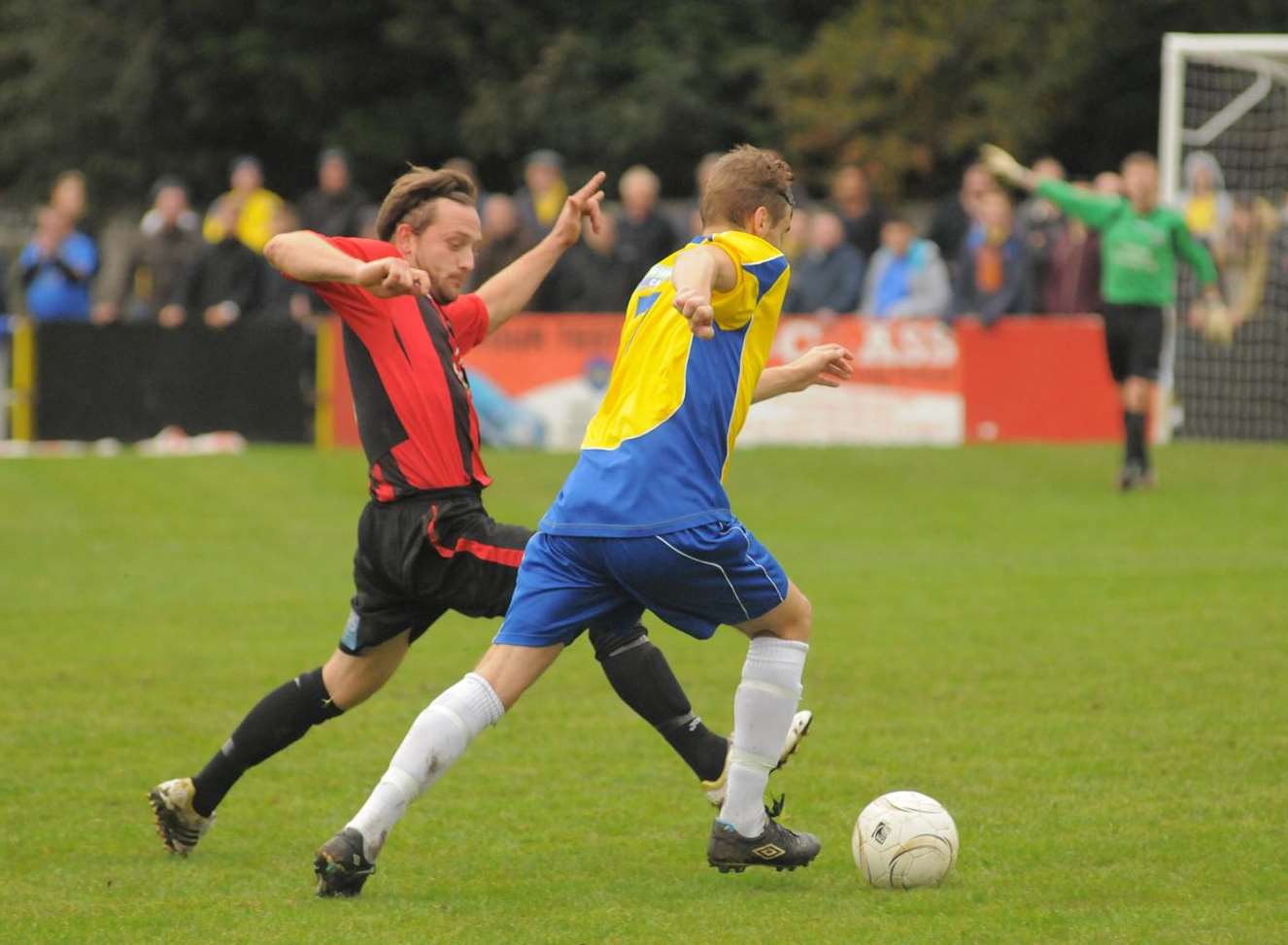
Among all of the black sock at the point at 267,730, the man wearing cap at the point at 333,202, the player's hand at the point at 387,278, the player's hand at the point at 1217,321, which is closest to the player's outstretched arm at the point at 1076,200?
the player's hand at the point at 1217,321

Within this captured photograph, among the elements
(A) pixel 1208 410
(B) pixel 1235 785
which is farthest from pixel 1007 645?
(A) pixel 1208 410

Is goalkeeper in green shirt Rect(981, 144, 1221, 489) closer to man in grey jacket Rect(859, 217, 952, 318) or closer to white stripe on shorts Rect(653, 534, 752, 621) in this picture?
man in grey jacket Rect(859, 217, 952, 318)

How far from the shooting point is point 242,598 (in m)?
11.1

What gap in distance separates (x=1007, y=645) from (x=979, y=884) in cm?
388

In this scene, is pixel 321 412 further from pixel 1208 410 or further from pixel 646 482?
pixel 646 482

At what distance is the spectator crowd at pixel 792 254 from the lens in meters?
18.2

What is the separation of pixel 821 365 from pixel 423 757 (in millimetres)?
1530

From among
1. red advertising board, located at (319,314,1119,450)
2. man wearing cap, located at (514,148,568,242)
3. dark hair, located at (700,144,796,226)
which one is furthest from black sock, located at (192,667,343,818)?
man wearing cap, located at (514,148,568,242)

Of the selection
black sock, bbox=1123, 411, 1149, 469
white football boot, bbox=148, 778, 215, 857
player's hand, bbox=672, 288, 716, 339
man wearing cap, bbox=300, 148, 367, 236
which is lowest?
black sock, bbox=1123, 411, 1149, 469

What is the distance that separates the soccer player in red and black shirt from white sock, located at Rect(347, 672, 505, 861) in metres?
0.50

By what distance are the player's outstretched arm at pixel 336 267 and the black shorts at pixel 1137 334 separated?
1059 centimetres

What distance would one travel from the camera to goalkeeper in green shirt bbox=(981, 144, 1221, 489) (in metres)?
15.3

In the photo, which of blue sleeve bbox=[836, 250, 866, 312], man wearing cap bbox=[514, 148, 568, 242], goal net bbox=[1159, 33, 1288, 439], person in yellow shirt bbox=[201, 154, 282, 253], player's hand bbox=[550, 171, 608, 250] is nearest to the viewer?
player's hand bbox=[550, 171, 608, 250]

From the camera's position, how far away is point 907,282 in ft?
59.6
